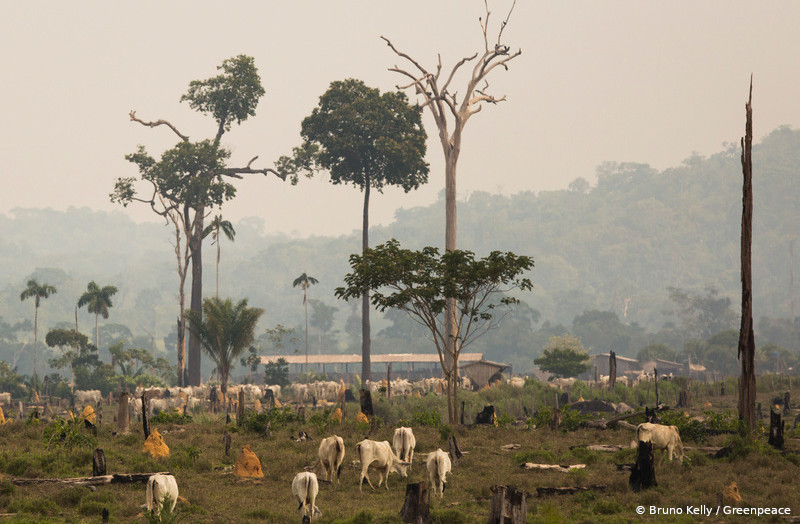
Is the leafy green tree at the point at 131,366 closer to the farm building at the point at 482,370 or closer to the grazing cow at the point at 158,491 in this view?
the farm building at the point at 482,370

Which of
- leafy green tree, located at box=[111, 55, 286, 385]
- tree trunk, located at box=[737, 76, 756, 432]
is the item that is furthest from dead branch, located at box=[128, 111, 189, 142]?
tree trunk, located at box=[737, 76, 756, 432]

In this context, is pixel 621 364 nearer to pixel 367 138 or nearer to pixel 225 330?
pixel 367 138

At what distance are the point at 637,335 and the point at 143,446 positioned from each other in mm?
127683

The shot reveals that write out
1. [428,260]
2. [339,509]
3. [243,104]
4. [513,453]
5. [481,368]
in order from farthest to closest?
1. [243,104]
2. [481,368]
3. [428,260]
4. [513,453]
5. [339,509]

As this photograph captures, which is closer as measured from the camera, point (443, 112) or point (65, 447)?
point (65, 447)

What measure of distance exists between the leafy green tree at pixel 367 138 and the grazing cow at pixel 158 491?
161 ft

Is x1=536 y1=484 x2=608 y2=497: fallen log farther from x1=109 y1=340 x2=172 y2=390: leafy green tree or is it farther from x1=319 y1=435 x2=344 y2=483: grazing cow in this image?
x1=109 y1=340 x2=172 y2=390: leafy green tree

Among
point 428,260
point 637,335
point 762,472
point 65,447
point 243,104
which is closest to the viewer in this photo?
point 762,472

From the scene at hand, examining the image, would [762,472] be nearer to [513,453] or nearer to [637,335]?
[513,453]

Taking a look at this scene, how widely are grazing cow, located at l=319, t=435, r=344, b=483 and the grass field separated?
1.29 ft

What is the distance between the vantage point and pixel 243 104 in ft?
241

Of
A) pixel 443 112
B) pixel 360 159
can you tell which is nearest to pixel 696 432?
pixel 443 112

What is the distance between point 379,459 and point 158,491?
17.4 ft

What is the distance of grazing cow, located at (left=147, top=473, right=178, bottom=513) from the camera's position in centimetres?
1490
